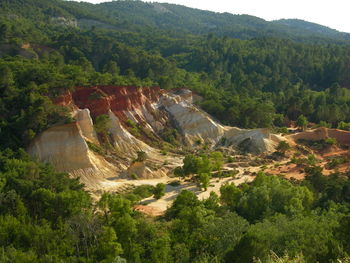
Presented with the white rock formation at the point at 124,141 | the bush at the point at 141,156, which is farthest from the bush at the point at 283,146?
the bush at the point at 141,156

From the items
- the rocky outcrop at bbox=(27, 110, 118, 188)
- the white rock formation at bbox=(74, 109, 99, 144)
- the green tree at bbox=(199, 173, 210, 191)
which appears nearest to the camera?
the rocky outcrop at bbox=(27, 110, 118, 188)

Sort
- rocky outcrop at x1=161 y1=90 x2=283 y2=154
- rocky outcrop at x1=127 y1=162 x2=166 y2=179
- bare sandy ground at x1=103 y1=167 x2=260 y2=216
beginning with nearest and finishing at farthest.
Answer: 1. bare sandy ground at x1=103 y1=167 x2=260 y2=216
2. rocky outcrop at x1=127 y1=162 x2=166 y2=179
3. rocky outcrop at x1=161 y1=90 x2=283 y2=154

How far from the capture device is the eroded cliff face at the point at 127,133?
4056cm

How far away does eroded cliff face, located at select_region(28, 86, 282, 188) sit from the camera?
40562 mm

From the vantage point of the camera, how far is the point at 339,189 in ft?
109

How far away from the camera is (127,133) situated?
5072 cm

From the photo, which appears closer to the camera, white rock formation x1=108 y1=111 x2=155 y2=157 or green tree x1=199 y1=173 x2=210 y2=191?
green tree x1=199 y1=173 x2=210 y2=191

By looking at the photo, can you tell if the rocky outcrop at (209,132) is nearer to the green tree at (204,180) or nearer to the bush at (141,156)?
the bush at (141,156)

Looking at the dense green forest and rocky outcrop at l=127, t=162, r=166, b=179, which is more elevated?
the dense green forest

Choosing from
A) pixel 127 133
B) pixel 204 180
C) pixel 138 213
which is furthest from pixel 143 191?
pixel 127 133

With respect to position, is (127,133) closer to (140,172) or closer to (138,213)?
(140,172)

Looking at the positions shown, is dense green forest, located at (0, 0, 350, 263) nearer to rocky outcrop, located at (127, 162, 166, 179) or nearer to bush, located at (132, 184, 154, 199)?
bush, located at (132, 184, 154, 199)

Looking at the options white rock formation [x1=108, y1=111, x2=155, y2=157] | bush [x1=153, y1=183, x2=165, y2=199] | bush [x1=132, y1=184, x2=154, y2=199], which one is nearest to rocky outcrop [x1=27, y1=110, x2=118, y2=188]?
bush [x1=132, y1=184, x2=154, y2=199]

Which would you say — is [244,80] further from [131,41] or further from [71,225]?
[71,225]
